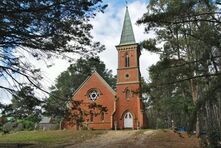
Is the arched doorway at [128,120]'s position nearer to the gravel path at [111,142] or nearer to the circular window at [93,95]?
the circular window at [93,95]

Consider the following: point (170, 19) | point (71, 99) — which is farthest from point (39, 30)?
point (170, 19)

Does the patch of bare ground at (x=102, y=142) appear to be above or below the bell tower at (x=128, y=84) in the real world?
below

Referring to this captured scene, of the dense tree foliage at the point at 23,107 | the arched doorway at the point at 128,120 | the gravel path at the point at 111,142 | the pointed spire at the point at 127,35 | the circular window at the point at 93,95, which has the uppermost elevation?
the pointed spire at the point at 127,35

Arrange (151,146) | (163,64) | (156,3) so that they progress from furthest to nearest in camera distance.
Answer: (156,3)
(151,146)
(163,64)

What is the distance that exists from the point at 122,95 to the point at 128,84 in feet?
4.46

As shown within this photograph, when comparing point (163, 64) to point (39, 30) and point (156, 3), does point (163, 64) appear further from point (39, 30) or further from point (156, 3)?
point (156, 3)

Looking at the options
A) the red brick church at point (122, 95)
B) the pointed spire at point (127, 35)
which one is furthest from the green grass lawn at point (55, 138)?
the pointed spire at point (127, 35)

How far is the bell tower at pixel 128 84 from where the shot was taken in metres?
32.8

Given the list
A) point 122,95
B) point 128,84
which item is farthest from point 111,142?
point 128,84

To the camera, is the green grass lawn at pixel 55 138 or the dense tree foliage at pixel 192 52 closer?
the dense tree foliage at pixel 192 52

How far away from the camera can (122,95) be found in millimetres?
33812

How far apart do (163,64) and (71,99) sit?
12.3ft

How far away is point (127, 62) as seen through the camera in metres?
35.4

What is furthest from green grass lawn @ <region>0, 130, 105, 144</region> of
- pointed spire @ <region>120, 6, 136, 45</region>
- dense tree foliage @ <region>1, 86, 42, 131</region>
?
pointed spire @ <region>120, 6, 136, 45</region>
